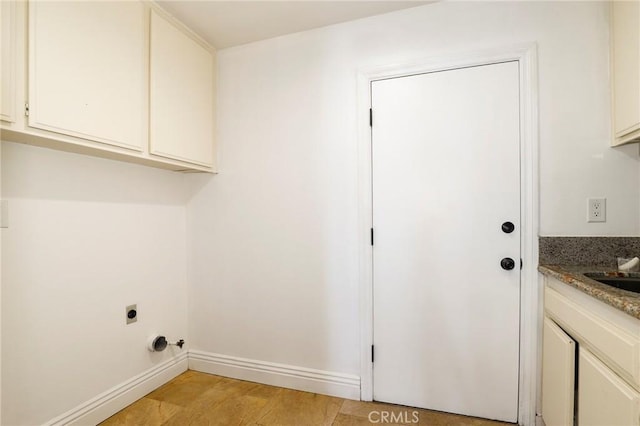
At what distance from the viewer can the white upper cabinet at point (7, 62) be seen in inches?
46.2

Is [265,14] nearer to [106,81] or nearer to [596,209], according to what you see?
[106,81]

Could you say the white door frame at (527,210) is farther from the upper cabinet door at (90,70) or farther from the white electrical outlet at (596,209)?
the upper cabinet door at (90,70)

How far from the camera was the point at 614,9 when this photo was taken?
1521 millimetres

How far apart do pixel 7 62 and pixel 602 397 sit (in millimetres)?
2424

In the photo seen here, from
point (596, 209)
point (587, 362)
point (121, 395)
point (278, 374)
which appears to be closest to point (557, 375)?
point (587, 362)

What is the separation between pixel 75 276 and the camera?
64.9 inches

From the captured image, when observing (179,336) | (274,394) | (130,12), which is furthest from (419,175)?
(179,336)

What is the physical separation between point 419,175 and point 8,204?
201 cm

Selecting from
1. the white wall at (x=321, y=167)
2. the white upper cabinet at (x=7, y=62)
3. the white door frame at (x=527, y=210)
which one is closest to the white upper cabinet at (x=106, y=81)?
the white upper cabinet at (x=7, y=62)

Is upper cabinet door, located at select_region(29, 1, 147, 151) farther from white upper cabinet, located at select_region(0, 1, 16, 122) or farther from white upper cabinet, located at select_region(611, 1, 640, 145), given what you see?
white upper cabinet, located at select_region(611, 1, 640, 145)

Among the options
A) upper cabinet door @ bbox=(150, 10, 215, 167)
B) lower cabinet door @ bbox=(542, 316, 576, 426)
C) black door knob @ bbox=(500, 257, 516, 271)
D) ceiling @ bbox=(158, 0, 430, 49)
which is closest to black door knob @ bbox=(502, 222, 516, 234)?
black door knob @ bbox=(500, 257, 516, 271)

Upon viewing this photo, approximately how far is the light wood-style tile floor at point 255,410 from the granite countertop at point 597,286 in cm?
89

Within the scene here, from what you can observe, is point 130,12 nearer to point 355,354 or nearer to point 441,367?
point 355,354

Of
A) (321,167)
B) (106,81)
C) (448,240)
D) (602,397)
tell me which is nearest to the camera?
(602,397)
